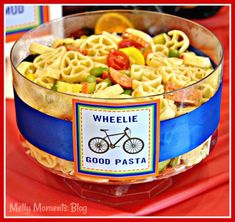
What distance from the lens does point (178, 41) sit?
168 centimetres

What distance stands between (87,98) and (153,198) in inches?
13.8

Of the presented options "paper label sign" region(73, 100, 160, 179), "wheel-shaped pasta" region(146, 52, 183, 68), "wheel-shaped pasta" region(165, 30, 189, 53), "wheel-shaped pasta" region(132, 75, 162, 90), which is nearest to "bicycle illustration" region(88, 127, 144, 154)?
"paper label sign" region(73, 100, 160, 179)

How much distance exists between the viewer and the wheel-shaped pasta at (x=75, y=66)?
1505 mm

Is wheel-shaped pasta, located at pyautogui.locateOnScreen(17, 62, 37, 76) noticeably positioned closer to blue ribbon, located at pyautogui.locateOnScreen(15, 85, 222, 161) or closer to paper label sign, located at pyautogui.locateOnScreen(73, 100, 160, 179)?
blue ribbon, located at pyautogui.locateOnScreen(15, 85, 222, 161)

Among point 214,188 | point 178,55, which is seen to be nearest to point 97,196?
point 214,188

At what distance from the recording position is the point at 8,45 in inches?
75.2

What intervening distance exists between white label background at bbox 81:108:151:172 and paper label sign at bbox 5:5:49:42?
642 millimetres

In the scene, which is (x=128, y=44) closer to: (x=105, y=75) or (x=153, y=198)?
(x=105, y=75)

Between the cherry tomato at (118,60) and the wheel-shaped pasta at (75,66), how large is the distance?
0.15 feet

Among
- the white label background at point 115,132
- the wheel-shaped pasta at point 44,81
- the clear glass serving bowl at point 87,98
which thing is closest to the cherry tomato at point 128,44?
the clear glass serving bowl at point 87,98

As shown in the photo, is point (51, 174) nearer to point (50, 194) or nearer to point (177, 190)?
point (50, 194)

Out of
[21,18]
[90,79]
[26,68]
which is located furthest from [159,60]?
[21,18]

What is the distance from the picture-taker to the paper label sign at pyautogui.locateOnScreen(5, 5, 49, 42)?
1904 millimetres

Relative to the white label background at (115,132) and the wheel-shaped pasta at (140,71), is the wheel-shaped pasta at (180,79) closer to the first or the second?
the wheel-shaped pasta at (140,71)
